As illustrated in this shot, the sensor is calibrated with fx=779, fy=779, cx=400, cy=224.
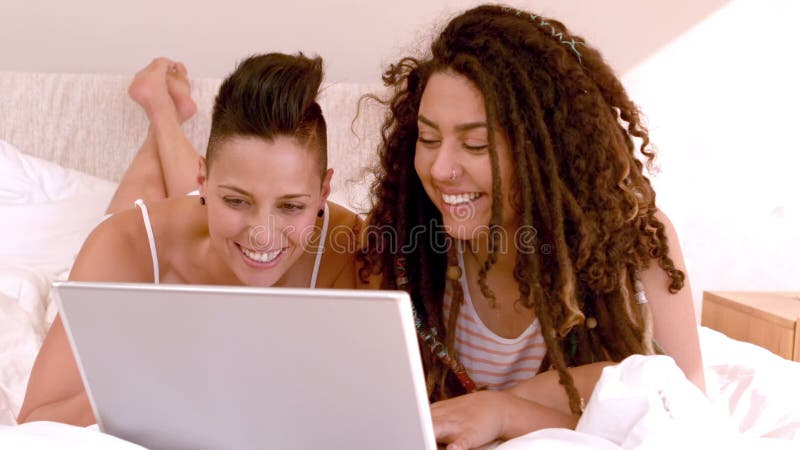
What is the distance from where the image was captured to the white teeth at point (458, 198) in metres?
1.29

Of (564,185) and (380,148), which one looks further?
(380,148)

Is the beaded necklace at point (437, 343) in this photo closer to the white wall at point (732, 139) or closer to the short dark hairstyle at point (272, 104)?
the short dark hairstyle at point (272, 104)

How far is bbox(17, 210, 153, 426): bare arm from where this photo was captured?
1.17 m

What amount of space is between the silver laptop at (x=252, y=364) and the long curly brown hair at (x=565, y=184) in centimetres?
58

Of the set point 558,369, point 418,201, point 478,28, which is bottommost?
point 558,369

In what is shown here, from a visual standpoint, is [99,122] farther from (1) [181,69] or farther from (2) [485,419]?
(2) [485,419]

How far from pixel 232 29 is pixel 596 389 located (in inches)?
76.5

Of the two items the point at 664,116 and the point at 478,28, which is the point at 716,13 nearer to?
the point at 664,116

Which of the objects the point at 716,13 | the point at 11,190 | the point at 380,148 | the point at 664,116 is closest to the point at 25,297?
the point at 11,190

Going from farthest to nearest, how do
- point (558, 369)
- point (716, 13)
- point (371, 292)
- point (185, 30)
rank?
point (716, 13) < point (185, 30) < point (558, 369) < point (371, 292)

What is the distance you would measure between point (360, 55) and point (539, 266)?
144cm

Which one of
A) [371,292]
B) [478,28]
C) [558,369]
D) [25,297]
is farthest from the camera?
[25,297]

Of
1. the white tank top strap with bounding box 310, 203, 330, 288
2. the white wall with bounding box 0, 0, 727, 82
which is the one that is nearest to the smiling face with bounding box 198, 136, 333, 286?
the white tank top strap with bounding box 310, 203, 330, 288

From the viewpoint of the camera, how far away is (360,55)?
8.35 feet
